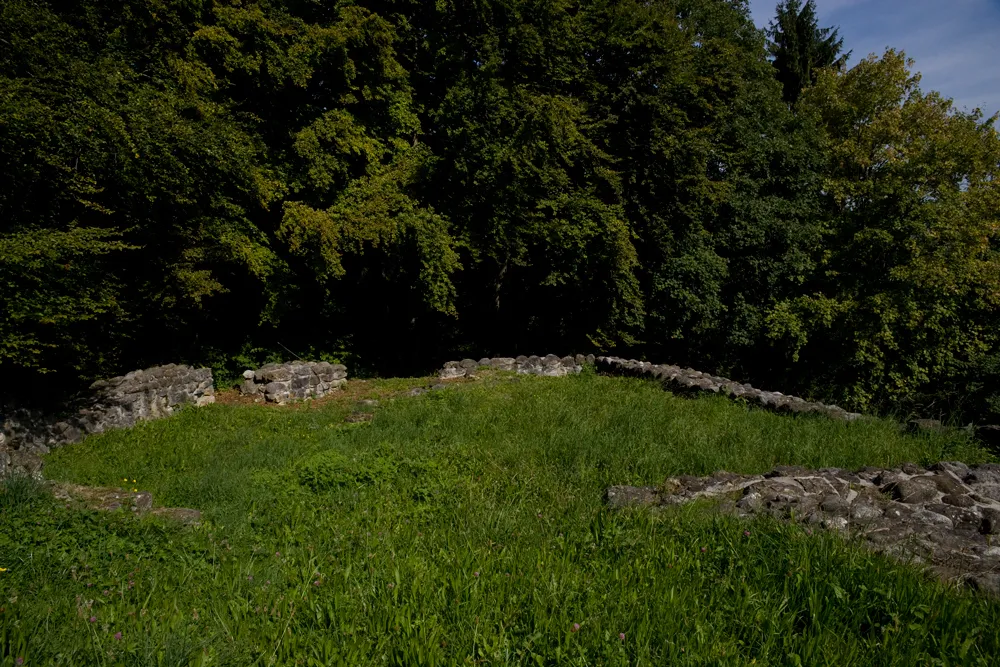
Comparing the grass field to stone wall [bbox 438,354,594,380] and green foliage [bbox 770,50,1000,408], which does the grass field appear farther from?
green foliage [bbox 770,50,1000,408]

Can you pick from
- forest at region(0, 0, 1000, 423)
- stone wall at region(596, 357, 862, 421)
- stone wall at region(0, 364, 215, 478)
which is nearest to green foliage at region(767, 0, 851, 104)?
forest at region(0, 0, 1000, 423)

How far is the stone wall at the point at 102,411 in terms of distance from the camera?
8172 mm

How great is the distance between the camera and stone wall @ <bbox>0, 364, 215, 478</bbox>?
322 inches

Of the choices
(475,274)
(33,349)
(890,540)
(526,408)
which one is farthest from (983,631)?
(475,274)

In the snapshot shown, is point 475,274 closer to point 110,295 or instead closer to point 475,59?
point 475,59

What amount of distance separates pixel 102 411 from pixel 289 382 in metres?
3.62

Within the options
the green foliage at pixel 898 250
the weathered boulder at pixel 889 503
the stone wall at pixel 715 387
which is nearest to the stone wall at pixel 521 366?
the stone wall at pixel 715 387

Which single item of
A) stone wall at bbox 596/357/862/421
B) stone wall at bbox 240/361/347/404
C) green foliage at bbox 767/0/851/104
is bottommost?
stone wall at bbox 240/361/347/404

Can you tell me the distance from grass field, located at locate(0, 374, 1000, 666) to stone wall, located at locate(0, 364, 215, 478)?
7.60 feet

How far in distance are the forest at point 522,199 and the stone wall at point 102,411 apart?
75 centimetres

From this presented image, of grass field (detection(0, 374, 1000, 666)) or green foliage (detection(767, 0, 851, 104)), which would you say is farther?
green foliage (detection(767, 0, 851, 104))

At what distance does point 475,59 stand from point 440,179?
4083 mm

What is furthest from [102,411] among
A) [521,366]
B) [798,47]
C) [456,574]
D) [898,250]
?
[798,47]

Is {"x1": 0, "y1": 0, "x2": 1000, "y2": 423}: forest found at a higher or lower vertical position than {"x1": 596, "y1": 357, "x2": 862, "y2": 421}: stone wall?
higher
